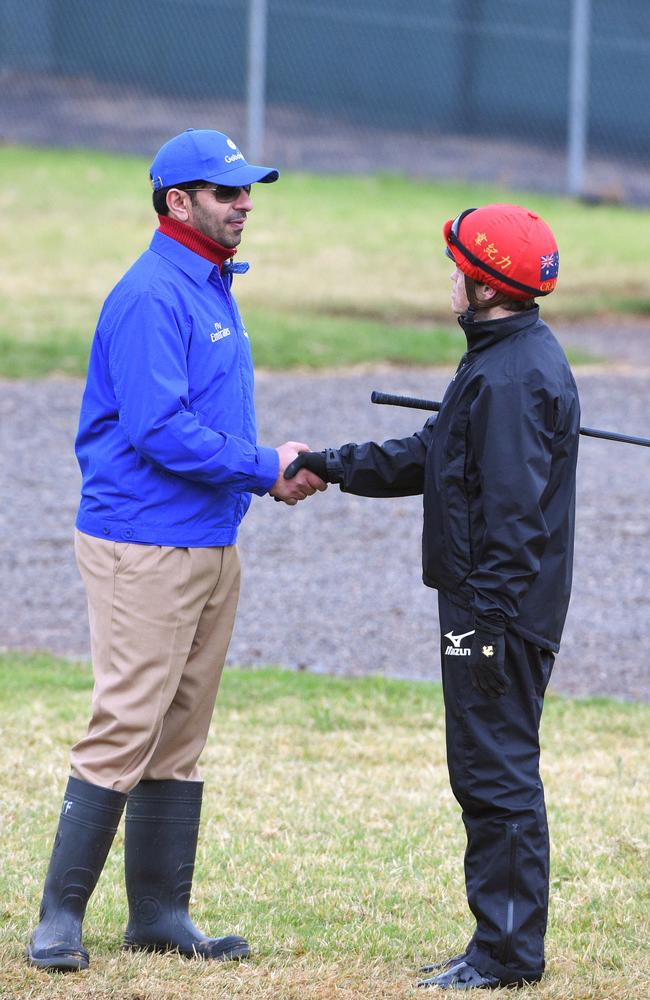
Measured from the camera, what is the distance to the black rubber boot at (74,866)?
387 centimetres

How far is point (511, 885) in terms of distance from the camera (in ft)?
12.5

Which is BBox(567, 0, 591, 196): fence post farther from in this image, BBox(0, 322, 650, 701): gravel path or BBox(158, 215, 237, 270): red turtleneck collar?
BBox(158, 215, 237, 270): red turtleneck collar

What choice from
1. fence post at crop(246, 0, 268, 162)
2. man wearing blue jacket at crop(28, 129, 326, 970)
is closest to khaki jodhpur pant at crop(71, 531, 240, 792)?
man wearing blue jacket at crop(28, 129, 326, 970)

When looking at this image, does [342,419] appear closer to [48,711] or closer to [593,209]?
[48,711]

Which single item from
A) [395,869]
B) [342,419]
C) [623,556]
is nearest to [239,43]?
[342,419]

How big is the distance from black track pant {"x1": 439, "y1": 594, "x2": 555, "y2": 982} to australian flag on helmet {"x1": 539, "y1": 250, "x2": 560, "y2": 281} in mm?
819

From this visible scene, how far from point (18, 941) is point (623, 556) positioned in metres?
5.16

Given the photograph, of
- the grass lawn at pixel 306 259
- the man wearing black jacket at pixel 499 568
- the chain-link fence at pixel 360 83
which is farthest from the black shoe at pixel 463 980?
the chain-link fence at pixel 360 83

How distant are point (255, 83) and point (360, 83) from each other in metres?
3.33

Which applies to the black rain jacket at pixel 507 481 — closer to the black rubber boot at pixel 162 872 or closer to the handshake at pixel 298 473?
the handshake at pixel 298 473

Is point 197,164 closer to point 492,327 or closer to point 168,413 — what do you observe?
point 168,413

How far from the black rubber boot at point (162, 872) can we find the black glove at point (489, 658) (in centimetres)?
89

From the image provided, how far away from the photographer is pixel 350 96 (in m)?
22.0

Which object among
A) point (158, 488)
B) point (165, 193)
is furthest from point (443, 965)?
point (165, 193)
